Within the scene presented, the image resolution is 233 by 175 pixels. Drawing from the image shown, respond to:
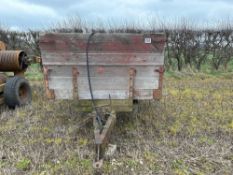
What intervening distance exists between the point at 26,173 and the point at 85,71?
57.4 inches

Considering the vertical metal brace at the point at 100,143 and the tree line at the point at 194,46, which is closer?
the vertical metal brace at the point at 100,143

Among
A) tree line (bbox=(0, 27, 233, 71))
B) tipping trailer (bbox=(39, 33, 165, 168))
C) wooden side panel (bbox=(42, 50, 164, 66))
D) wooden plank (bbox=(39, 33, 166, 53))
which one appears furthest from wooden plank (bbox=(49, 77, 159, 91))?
tree line (bbox=(0, 27, 233, 71))

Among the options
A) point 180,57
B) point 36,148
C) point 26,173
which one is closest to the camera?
point 26,173

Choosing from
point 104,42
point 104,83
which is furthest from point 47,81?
point 104,42

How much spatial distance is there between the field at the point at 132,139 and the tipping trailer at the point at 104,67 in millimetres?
481

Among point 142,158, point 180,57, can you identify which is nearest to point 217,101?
point 142,158

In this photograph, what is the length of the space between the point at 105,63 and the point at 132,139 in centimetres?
105

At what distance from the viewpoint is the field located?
3.27 metres

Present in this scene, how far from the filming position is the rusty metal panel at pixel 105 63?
380 cm

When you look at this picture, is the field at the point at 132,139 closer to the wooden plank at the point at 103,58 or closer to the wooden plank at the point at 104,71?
the wooden plank at the point at 104,71

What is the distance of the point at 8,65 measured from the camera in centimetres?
586

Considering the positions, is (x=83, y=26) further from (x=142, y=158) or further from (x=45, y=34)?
(x=142, y=158)

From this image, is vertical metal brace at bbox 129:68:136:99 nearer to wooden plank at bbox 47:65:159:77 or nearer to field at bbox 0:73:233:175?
wooden plank at bbox 47:65:159:77

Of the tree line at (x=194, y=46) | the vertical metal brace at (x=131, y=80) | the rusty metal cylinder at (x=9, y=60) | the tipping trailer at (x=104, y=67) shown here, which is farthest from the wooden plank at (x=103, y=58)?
the tree line at (x=194, y=46)
